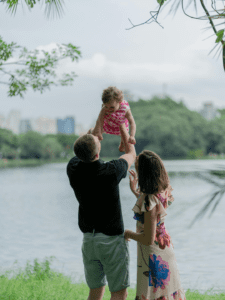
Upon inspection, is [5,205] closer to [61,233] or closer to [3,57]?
[61,233]

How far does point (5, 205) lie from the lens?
21.9 m

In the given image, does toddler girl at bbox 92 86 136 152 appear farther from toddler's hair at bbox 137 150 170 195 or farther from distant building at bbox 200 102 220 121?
distant building at bbox 200 102 220 121

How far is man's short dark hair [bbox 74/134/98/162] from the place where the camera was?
5.64 feet

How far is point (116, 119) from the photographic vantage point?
2143 millimetres

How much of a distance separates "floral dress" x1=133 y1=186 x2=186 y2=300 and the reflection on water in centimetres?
30

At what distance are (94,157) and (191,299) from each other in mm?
2328

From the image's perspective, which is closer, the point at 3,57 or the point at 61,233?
the point at 3,57

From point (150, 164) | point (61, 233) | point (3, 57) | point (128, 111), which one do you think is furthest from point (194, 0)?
point (61, 233)

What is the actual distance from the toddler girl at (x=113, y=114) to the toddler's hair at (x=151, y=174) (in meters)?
0.40

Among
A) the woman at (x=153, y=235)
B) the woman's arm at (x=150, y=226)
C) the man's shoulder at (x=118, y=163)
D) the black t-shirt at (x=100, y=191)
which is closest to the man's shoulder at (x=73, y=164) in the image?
the black t-shirt at (x=100, y=191)

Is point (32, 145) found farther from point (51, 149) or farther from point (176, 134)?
point (176, 134)

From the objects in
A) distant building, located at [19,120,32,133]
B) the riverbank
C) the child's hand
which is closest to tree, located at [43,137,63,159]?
the riverbank

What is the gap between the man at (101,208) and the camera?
5.73 ft

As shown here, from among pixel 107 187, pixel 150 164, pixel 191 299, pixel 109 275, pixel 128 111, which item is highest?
pixel 128 111
